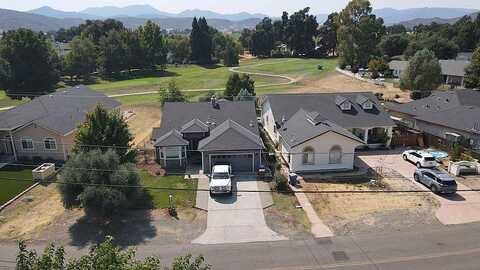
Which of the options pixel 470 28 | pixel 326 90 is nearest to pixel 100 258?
pixel 326 90

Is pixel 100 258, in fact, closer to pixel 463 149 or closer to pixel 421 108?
pixel 463 149

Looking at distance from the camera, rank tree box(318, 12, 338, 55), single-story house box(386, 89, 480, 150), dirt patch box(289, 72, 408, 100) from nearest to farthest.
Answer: single-story house box(386, 89, 480, 150), dirt patch box(289, 72, 408, 100), tree box(318, 12, 338, 55)

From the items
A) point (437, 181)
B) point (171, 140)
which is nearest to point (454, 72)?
point (437, 181)

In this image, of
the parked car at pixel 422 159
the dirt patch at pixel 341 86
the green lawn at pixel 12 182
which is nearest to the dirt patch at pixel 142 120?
the green lawn at pixel 12 182

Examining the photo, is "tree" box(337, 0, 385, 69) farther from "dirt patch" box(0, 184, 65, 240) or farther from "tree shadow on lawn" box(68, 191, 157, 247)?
"dirt patch" box(0, 184, 65, 240)

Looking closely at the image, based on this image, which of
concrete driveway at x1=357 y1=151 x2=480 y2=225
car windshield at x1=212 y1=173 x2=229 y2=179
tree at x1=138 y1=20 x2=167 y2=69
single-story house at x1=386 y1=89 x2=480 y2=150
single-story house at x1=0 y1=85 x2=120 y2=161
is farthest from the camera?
tree at x1=138 y1=20 x2=167 y2=69

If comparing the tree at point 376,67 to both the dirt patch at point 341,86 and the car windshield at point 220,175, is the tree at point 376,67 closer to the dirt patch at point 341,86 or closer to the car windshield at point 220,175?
the dirt patch at point 341,86

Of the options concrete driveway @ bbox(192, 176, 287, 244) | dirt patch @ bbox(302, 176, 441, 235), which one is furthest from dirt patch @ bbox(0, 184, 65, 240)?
dirt patch @ bbox(302, 176, 441, 235)
